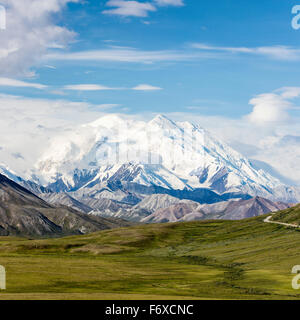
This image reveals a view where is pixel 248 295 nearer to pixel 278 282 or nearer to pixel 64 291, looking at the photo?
pixel 278 282

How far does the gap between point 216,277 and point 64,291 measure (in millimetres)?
68101

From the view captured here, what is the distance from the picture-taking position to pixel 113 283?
170m

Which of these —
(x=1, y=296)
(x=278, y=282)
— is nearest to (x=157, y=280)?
(x=278, y=282)

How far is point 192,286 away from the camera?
166500 mm

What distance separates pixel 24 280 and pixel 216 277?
66.9 meters
